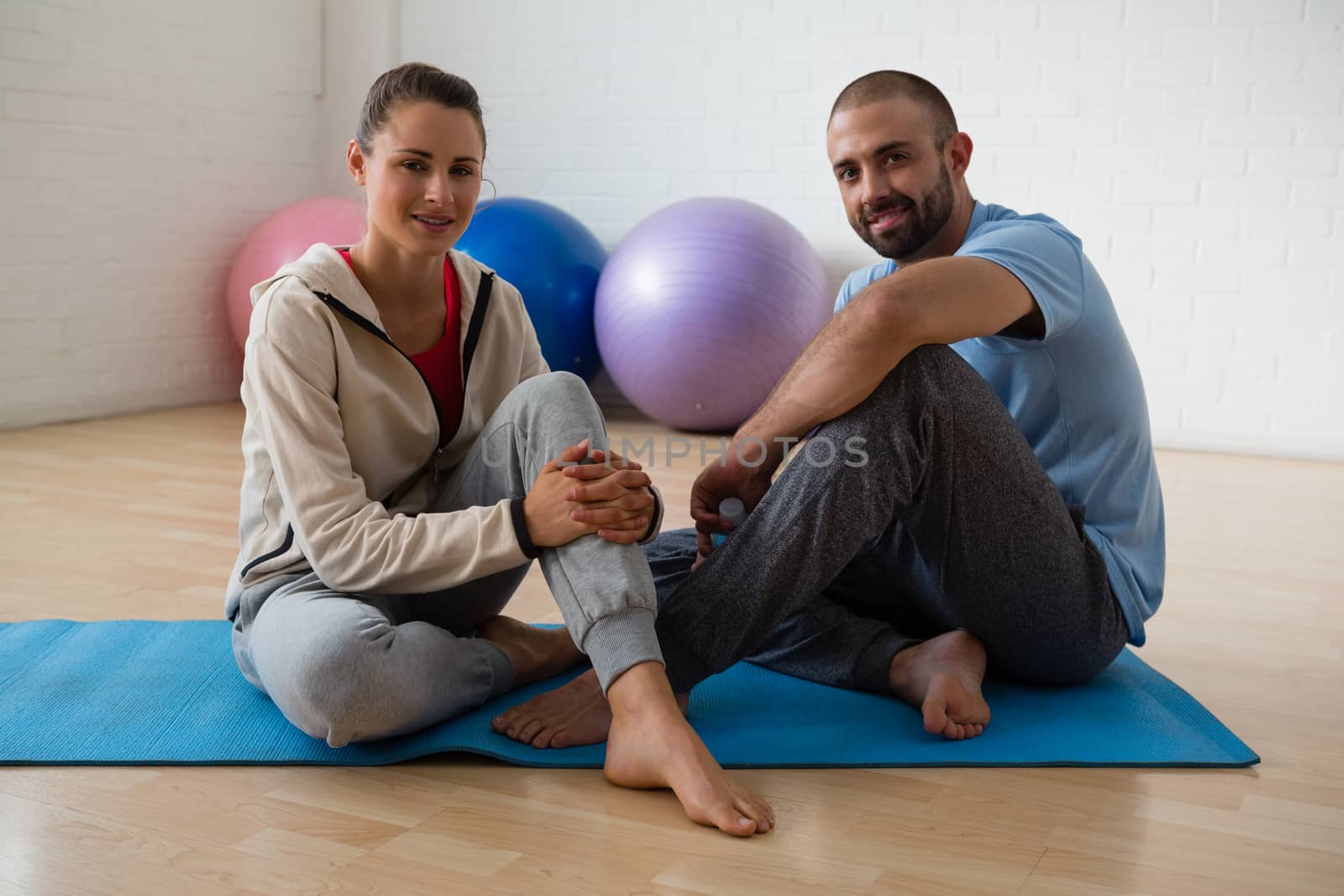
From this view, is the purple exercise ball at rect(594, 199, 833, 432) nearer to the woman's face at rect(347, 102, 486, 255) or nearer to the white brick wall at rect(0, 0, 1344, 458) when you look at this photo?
the white brick wall at rect(0, 0, 1344, 458)

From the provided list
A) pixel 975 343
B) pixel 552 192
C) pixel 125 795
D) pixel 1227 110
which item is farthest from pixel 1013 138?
pixel 125 795

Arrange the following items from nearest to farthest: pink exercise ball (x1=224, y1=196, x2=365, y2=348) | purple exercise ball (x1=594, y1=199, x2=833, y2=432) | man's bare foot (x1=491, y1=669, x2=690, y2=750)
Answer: man's bare foot (x1=491, y1=669, x2=690, y2=750)
purple exercise ball (x1=594, y1=199, x2=833, y2=432)
pink exercise ball (x1=224, y1=196, x2=365, y2=348)

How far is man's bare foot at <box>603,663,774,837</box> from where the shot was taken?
4.40 feet

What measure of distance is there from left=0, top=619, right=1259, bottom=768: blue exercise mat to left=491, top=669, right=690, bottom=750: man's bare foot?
16 mm

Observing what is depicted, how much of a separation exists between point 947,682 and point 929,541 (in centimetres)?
19

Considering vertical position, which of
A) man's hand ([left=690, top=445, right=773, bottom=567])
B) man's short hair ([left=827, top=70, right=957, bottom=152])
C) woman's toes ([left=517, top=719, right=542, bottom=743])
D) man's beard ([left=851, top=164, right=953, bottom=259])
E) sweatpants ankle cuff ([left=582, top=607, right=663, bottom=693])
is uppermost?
man's short hair ([left=827, top=70, right=957, bottom=152])

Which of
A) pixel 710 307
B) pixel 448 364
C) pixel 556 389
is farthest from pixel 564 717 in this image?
pixel 710 307

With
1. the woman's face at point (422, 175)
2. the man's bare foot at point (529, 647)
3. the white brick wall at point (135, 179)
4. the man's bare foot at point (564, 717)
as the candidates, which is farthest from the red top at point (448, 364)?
the white brick wall at point (135, 179)

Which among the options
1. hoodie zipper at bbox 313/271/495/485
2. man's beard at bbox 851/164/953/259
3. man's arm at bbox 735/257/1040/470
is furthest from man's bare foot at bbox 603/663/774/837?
man's beard at bbox 851/164/953/259

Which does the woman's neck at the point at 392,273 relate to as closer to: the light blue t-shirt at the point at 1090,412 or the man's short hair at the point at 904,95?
the man's short hair at the point at 904,95

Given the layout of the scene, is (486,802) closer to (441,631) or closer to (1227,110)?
(441,631)

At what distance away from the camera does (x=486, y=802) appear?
1414mm

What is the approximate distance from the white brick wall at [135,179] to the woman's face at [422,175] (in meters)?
2.91

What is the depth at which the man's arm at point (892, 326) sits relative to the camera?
4.78 ft
